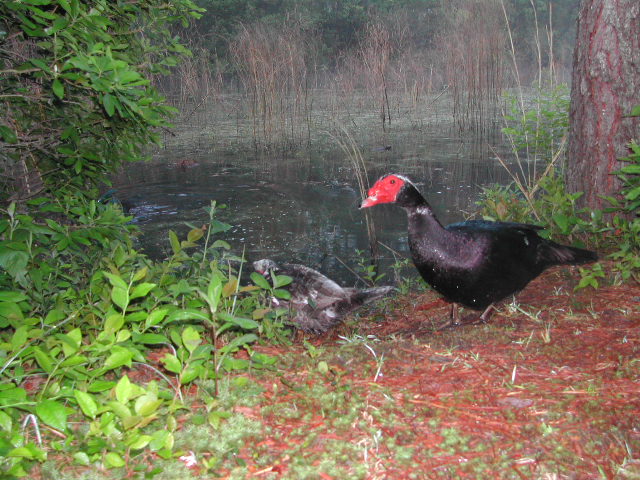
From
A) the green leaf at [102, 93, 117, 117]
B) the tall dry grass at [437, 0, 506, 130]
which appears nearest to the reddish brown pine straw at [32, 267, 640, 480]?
the green leaf at [102, 93, 117, 117]

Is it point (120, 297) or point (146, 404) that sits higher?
point (120, 297)

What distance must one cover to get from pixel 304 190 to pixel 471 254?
578 centimetres

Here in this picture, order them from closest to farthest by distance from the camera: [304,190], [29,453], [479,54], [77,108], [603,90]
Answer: [29,453] → [77,108] → [603,90] → [304,190] → [479,54]

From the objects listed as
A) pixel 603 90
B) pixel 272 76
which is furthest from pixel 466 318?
pixel 272 76

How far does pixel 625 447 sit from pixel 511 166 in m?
9.11

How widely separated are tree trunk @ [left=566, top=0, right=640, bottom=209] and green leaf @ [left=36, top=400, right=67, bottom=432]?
3409 mm

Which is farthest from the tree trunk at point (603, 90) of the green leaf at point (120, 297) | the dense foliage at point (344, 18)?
the dense foliage at point (344, 18)

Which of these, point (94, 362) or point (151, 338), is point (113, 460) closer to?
point (151, 338)

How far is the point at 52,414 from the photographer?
1.51 metres

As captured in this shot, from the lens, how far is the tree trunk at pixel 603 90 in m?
3.69

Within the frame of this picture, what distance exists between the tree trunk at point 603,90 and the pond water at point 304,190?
184cm

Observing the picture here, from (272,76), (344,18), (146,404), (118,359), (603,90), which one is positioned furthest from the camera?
(344,18)

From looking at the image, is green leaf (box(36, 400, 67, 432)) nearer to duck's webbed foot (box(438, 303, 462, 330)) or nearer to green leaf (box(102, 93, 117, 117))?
green leaf (box(102, 93, 117, 117))

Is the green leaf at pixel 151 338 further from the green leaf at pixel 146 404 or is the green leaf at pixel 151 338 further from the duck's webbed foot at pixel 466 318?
the duck's webbed foot at pixel 466 318
